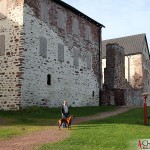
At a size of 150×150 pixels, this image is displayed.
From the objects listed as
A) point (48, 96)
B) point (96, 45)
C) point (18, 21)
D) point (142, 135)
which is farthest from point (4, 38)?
point (142, 135)

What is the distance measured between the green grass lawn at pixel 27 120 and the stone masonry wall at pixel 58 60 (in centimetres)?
119

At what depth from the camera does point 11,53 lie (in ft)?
80.0

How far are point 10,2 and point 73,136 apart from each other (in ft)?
49.6

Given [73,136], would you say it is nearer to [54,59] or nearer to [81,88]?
[54,59]

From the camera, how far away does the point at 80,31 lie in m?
31.4

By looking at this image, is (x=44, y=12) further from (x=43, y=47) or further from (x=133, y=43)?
(x=133, y=43)

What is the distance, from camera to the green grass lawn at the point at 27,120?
15.3m

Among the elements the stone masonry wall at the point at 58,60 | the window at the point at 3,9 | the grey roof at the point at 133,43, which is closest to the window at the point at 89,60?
the stone masonry wall at the point at 58,60

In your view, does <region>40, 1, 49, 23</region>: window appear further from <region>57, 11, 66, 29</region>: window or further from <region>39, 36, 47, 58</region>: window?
<region>57, 11, 66, 29</region>: window

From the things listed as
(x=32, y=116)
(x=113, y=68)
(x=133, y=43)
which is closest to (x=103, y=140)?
(x=32, y=116)

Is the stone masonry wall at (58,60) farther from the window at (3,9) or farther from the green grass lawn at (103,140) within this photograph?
the green grass lawn at (103,140)

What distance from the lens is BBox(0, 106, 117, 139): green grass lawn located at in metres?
15.3

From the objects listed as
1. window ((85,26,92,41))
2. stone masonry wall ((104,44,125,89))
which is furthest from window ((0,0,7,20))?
stone masonry wall ((104,44,125,89))

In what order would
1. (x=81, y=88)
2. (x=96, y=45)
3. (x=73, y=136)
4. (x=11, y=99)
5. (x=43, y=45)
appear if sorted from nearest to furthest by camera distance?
(x=73, y=136)
(x=11, y=99)
(x=43, y=45)
(x=81, y=88)
(x=96, y=45)
